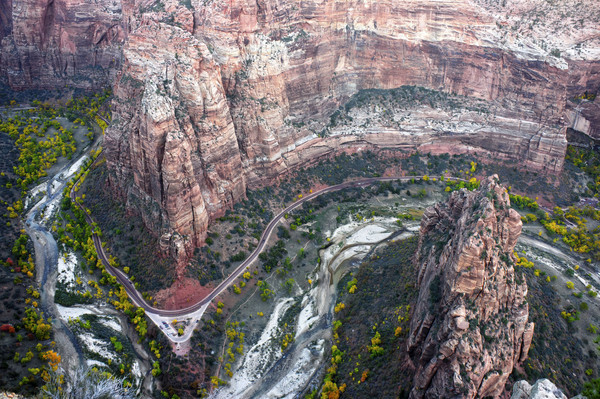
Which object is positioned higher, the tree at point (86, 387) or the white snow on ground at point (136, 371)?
the tree at point (86, 387)

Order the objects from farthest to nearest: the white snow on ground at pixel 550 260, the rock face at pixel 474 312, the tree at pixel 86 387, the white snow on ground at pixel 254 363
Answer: the white snow on ground at pixel 550 260 → the white snow on ground at pixel 254 363 → the tree at pixel 86 387 → the rock face at pixel 474 312

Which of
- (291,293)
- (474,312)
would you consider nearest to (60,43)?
(291,293)

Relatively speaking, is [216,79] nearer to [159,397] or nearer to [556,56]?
[159,397]

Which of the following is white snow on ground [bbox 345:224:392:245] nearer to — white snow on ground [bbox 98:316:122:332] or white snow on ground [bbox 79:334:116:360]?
white snow on ground [bbox 98:316:122:332]

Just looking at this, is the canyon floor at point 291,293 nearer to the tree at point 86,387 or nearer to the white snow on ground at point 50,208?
the white snow on ground at point 50,208

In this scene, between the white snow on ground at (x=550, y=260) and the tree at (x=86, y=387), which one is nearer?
the tree at (x=86, y=387)

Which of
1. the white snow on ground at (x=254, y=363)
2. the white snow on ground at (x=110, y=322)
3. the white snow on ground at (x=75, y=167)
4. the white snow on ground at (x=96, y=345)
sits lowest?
the white snow on ground at (x=254, y=363)

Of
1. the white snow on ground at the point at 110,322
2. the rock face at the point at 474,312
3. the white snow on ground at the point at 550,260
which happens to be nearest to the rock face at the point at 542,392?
the rock face at the point at 474,312
